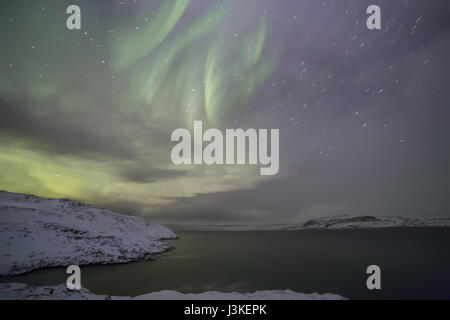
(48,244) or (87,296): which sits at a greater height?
(87,296)

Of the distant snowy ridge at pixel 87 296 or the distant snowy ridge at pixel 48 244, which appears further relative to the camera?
the distant snowy ridge at pixel 48 244

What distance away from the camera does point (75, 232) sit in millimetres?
43844

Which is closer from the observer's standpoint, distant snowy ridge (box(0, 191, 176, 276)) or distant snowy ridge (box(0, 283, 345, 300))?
distant snowy ridge (box(0, 283, 345, 300))

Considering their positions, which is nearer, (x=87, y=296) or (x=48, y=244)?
(x=87, y=296)

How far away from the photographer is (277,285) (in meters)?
23.9

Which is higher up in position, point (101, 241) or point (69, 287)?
point (69, 287)
